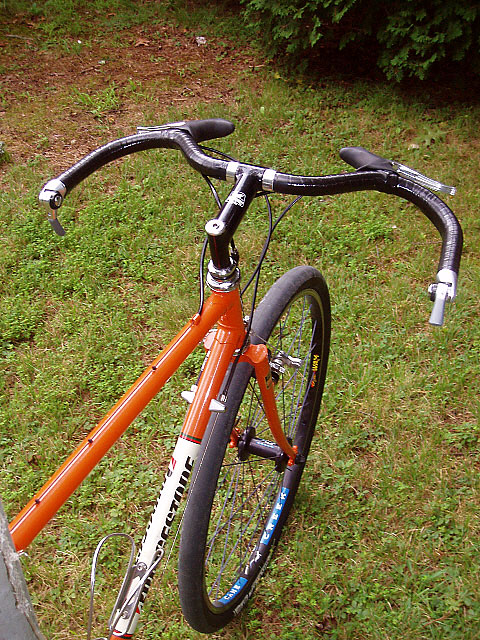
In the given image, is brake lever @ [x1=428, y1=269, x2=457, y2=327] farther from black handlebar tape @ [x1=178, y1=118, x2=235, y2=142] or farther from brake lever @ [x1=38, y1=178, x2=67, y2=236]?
brake lever @ [x1=38, y1=178, x2=67, y2=236]

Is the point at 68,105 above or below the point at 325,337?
above

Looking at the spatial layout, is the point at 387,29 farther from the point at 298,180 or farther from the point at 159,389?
the point at 159,389

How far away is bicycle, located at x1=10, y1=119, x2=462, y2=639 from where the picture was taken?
4.60ft

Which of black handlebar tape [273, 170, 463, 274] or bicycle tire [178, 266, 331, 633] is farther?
bicycle tire [178, 266, 331, 633]

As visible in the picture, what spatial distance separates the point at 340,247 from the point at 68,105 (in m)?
3.08

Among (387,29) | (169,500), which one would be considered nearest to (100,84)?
(387,29)

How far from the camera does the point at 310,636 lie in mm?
2357

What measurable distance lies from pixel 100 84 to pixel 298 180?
487 centimetres

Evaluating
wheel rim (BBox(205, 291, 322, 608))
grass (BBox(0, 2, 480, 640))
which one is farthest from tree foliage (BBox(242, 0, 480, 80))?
wheel rim (BBox(205, 291, 322, 608))

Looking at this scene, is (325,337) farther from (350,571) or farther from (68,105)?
(68,105)

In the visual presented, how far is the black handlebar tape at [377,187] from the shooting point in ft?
4.72

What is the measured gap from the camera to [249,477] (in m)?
2.76

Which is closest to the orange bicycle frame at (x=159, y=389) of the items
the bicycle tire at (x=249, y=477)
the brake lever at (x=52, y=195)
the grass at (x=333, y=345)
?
the bicycle tire at (x=249, y=477)

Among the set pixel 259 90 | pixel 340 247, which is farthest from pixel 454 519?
pixel 259 90
